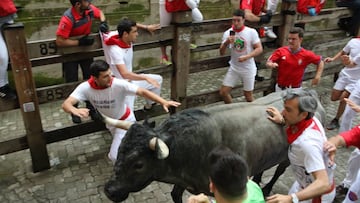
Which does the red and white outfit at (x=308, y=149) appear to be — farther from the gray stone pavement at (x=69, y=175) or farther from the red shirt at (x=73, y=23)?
the red shirt at (x=73, y=23)

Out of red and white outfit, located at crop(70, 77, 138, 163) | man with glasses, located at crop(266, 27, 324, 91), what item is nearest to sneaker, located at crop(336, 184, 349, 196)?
man with glasses, located at crop(266, 27, 324, 91)

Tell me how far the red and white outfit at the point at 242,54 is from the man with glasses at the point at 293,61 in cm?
38

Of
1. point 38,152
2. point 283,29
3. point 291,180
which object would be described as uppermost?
point 283,29

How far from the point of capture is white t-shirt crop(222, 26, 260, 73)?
6152mm

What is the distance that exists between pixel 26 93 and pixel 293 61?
4.28 meters

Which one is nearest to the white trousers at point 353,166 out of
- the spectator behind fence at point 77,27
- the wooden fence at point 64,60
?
the wooden fence at point 64,60

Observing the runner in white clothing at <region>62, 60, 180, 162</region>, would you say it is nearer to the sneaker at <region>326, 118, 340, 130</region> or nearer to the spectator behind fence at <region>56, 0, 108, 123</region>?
the spectator behind fence at <region>56, 0, 108, 123</region>

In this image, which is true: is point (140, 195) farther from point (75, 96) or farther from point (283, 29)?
point (283, 29)

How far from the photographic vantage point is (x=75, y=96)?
181 inches

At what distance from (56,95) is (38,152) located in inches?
36.6

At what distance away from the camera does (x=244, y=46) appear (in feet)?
20.3

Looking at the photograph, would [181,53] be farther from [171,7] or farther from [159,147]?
[159,147]

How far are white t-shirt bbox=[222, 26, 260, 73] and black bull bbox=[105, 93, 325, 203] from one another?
78.5 inches

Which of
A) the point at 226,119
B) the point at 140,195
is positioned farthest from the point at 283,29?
the point at 140,195
